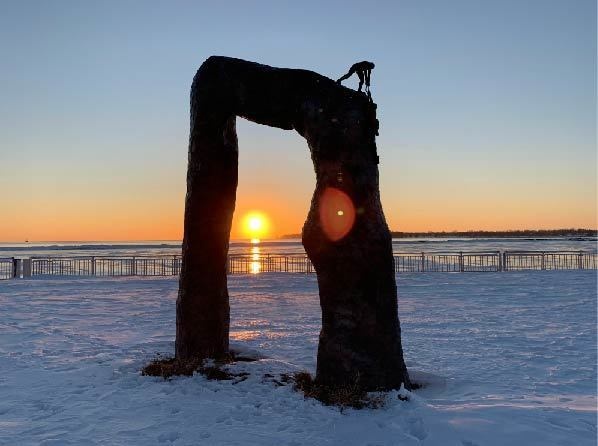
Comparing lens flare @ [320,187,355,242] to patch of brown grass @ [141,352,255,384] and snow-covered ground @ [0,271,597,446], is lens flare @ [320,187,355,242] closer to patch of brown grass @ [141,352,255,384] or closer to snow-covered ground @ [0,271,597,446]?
snow-covered ground @ [0,271,597,446]

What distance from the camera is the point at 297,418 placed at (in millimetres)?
5508

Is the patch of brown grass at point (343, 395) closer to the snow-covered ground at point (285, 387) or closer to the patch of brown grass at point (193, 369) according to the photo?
the snow-covered ground at point (285, 387)

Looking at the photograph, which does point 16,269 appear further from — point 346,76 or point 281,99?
point 346,76

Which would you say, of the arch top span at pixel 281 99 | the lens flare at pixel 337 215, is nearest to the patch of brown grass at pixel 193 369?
the lens flare at pixel 337 215

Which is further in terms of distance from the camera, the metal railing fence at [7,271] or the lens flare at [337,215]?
the metal railing fence at [7,271]

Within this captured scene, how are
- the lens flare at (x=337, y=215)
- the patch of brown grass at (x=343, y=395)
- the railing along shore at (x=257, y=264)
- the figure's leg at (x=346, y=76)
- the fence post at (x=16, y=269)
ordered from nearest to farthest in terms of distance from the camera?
the patch of brown grass at (x=343, y=395), the lens flare at (x=337, y=215), the figure's leg at (x=346, y=76), the fence post at (x=16, y=269), the railing along shore at (x=257, y=264)

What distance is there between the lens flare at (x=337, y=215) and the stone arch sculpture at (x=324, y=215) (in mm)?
13

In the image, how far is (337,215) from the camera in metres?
6.40

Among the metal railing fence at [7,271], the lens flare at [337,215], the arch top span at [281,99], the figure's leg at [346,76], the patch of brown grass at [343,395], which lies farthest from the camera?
the metal railing fence at [7,271]

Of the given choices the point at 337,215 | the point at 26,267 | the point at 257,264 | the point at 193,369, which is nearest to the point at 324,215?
the point at 337,215

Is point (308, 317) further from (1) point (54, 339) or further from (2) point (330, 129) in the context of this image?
(2) point (330, 129)

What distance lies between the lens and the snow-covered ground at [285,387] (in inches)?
199

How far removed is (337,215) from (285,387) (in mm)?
2270

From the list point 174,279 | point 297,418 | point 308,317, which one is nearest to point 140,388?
point 297,418
